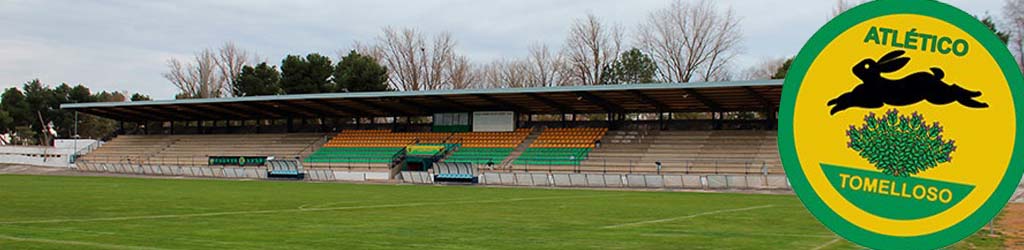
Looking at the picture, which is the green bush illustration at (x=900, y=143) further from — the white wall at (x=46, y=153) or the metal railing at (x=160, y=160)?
the white wall at (x=46, y=153)

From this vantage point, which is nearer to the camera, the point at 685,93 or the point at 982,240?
the point at 982,240

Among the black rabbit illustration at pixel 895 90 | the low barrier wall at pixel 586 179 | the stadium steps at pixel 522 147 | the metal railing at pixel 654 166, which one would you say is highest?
the black rabbit illustration at pixel 895 90

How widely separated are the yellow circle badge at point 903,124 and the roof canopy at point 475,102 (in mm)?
32815

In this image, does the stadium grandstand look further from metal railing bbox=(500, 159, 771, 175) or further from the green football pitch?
the green football pitch

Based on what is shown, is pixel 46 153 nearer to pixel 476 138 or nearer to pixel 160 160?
pixel 160 160

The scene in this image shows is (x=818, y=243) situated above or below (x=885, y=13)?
below

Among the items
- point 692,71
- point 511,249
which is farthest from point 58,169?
point 511,249

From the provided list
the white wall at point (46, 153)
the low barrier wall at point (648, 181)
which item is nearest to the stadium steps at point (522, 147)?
the low barrier wall at point (648, 181)

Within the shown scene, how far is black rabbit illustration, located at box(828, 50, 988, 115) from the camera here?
2852 millimetres

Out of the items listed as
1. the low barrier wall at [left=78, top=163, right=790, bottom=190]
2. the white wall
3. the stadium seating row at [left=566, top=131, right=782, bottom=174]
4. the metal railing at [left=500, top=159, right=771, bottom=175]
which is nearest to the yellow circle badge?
the low barrier wall at [left=78, top=163, right=790, bottom=190]

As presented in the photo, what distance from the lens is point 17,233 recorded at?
12.8m

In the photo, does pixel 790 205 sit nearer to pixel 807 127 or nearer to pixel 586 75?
pixel 807 127

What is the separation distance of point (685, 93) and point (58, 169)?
130 ft

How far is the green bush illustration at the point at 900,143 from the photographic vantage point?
2.88 m
